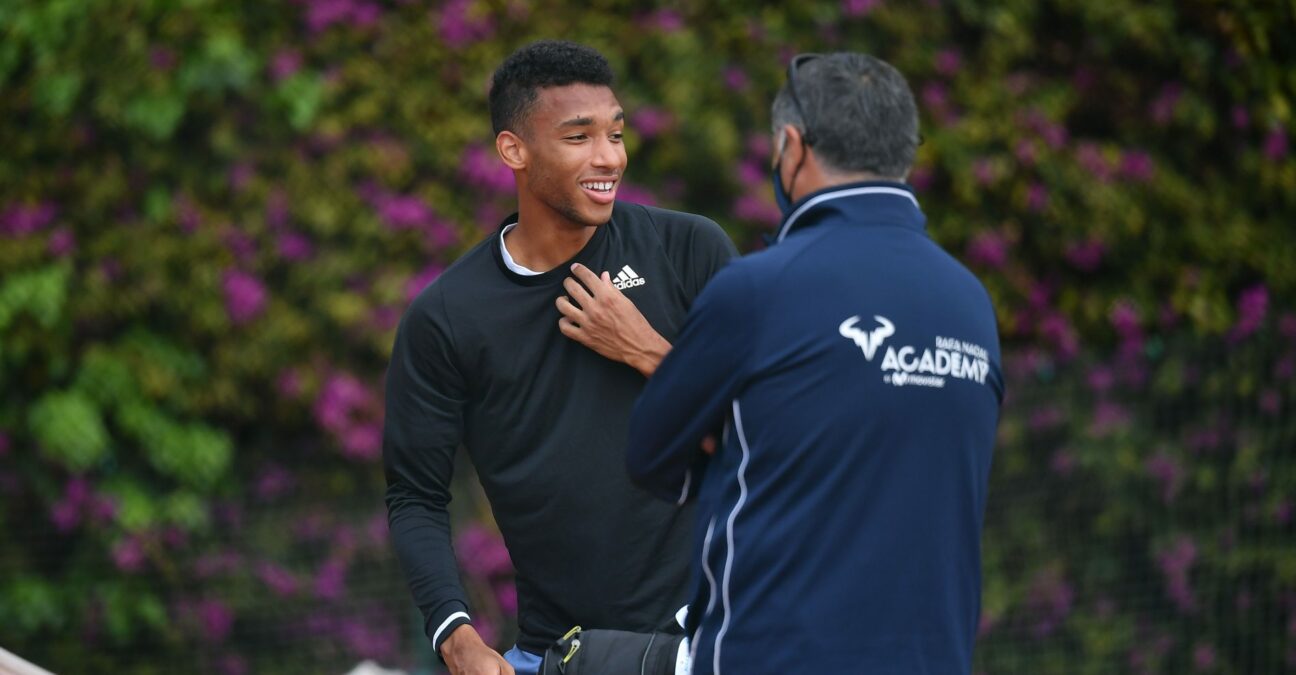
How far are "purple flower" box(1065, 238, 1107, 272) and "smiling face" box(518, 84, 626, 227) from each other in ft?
12.6

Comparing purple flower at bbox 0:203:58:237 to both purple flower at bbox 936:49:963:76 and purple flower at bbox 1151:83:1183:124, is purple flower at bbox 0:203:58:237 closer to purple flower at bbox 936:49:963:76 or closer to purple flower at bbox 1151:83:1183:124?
purple flower at bbox 936:49:963:76

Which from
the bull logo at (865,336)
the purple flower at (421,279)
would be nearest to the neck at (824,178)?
the bull logo at (865,336)

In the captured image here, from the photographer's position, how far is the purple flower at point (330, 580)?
6195mm

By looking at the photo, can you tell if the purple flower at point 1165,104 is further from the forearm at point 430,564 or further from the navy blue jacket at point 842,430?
the navy blue jacket at point 842,430

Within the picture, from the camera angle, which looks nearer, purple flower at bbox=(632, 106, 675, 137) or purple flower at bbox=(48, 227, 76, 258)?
purple flower at bbox=(48, 227, 76, 258)

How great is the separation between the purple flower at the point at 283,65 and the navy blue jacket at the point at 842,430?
4.08 metres

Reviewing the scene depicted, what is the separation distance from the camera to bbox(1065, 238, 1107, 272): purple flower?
674 cm

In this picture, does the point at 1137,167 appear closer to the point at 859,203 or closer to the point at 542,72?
the point at 542,72

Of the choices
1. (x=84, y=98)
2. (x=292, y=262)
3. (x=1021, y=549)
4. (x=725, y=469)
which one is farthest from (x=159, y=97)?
(x=725, y=469)

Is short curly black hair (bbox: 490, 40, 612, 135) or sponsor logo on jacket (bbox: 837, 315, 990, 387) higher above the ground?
short curly black hair (bbox: 490, 40, 612, 135)

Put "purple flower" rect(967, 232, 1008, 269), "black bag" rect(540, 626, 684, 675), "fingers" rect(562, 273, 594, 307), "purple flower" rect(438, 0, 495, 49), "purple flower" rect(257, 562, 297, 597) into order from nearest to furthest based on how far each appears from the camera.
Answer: "black bag" rect(540, 626, 684, 675) → "fingers" rect(562, 273, 594, 307) → "purple flower" rect(257, 562, 297, 597) → "purple flower" rect(438, 0, 495, 49) → "purple flower" rect(967, 232, 1008, 269)

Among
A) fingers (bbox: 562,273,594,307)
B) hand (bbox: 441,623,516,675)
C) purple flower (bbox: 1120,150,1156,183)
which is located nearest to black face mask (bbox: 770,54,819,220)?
fingers (bbox: 562,273,594,307)

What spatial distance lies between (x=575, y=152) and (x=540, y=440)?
600mm

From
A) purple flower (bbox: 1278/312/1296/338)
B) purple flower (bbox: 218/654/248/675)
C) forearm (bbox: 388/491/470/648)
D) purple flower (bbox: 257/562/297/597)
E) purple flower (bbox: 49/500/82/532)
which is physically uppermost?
purple flower (bbox: 1278/312/1296/338)
